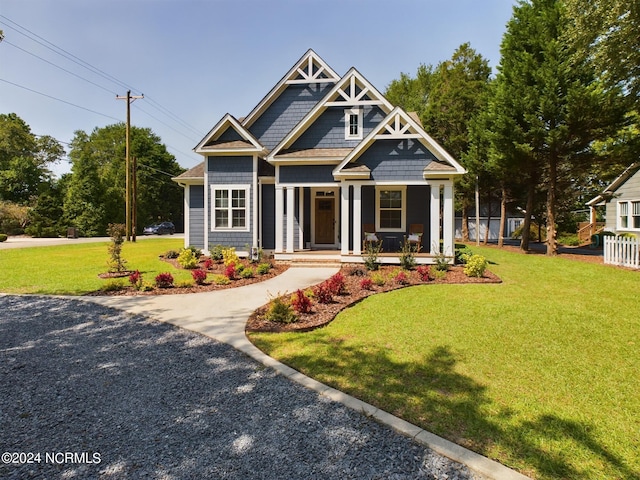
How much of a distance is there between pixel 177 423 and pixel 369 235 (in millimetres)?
11205

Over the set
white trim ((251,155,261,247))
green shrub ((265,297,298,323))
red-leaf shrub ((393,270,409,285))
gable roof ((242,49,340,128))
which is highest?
gable roof ((242,49,340,128))

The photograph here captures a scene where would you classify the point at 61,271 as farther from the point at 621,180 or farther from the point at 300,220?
the point at 621,180

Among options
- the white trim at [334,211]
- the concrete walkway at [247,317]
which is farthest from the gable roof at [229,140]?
the concrete walkway at [247,317]

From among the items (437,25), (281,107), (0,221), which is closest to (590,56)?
A: (437,25)

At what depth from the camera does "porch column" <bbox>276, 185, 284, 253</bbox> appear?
14.5 m

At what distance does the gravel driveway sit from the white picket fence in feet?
49.7

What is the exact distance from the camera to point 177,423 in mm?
3412

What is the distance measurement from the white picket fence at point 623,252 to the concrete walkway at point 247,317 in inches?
452

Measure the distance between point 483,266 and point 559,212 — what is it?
960 inches

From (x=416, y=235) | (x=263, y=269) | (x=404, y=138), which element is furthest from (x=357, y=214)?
(x=263, y=269)

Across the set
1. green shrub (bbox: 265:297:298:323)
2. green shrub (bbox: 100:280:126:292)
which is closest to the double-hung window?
green shrub (bbox: 265:297:298:323)

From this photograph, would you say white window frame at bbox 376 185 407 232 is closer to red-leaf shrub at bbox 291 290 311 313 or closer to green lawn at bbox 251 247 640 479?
green lawn at bbox 251 247 640 479

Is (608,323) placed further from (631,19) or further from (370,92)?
(631,19)

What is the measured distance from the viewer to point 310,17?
12734mm
